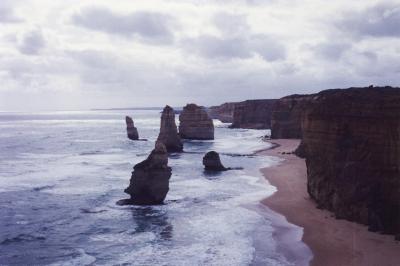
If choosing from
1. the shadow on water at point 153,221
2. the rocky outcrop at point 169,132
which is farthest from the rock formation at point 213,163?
the shadow on water at point 153,221

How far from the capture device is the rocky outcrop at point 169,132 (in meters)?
86.5

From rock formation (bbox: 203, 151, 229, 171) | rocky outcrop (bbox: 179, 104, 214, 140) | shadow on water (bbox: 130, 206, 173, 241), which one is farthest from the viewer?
rocky outcrop (bbox: 179, 104, 214, 140)

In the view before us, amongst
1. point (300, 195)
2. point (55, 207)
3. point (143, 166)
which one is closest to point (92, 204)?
point (55, 207)

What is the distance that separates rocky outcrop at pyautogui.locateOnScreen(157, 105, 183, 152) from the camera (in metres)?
86.5

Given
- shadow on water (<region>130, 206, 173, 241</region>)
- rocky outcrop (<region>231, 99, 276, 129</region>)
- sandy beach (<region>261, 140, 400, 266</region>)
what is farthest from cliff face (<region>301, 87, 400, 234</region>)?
rocky outcrop (<region>231, 99, 276, 129</region>)

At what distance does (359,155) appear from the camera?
3416 centimetres

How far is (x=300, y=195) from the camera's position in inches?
1774

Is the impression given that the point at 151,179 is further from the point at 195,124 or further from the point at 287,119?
the point at 287,119

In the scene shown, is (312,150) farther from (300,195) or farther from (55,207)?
(55,207)

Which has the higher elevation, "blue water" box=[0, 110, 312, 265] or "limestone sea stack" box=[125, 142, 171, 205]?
"limestone sea stack" box=[125, 142, 171, 205]

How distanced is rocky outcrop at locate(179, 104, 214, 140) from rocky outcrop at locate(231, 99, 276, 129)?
47517mm

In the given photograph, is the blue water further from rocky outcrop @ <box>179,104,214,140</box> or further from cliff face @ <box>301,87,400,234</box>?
rocky outcrop @ <box>179,104,214,140</box>

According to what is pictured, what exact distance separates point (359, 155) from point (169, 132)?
2243 inches

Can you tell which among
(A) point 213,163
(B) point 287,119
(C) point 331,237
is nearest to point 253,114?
(B) point 287,119
